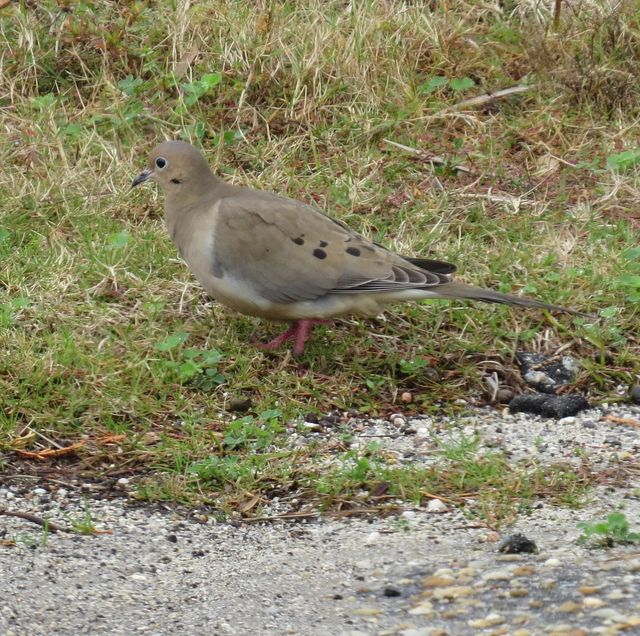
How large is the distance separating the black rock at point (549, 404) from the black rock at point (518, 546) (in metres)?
1.24

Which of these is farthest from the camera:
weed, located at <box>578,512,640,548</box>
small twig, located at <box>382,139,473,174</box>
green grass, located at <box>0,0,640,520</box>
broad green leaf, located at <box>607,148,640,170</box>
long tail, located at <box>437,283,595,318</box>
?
small twig, located at <box>382,139,473,174</box>

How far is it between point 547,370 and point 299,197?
1.70 m

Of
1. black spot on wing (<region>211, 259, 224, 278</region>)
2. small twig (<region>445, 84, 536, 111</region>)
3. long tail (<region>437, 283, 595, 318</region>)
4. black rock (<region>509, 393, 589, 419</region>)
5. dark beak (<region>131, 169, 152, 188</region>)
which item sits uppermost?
small twig (<region>445, 84, 536, 111</region>)

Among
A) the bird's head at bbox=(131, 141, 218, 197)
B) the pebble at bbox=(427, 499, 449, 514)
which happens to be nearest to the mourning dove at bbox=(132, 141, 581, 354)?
the bird's head at bbox=(131, 141, 218, 197)

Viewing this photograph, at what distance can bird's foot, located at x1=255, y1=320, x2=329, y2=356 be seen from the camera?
5344 mm

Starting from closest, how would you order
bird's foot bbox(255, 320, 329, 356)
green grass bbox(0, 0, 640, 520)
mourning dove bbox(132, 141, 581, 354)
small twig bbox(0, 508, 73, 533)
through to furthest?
small twig bbox(0, 508, 73, 533), green grass bbox(0, 0, 640, 520), mourning dove bbox(132, 141, 581, 354), bird's foot bbox(255, 320, 329, 356)

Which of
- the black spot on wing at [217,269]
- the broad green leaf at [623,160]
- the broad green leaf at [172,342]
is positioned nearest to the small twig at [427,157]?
the broad green leaf at [623,160]

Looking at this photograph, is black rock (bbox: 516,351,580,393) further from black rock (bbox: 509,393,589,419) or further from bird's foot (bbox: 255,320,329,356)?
bird's foot (bbox: 255,320,329,356)

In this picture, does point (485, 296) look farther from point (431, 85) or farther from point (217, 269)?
point (431, 85)

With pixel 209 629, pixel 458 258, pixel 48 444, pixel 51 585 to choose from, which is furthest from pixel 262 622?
pixel 458 258

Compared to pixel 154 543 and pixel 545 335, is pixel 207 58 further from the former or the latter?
pixel 154 543

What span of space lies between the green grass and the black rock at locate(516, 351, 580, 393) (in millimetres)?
52

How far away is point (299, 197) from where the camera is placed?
6.46 m

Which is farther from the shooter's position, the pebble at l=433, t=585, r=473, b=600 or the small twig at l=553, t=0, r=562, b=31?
the small twig at l=553, t=0, r=562, b=31
